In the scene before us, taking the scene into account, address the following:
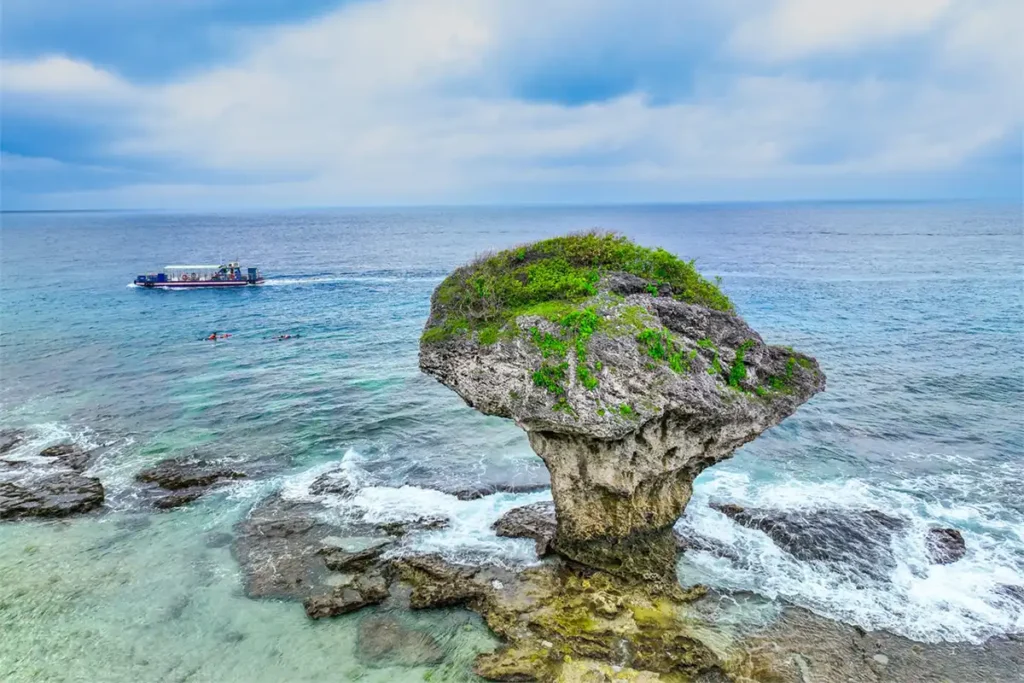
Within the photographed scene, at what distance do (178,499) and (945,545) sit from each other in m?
32.0

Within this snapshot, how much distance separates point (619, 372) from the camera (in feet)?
57.6

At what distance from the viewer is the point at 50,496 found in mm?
27219

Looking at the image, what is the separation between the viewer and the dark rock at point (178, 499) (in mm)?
27156

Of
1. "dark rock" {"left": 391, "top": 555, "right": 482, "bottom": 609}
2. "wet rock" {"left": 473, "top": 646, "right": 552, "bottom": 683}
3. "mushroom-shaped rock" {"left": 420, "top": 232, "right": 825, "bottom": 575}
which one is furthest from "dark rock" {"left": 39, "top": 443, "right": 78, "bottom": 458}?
"wet rock" {"left": 473, "top": 646, "right": 552, "bottom": 683}

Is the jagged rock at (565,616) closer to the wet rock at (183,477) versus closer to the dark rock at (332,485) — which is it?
the dark rock at (332,485)

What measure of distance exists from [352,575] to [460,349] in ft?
30.7

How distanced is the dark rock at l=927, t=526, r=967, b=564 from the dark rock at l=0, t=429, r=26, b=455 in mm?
43582

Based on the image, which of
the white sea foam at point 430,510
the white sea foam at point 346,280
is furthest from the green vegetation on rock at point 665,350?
the white sea foam at point 346,280

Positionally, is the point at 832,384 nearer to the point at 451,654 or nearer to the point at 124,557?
the point at 451,654

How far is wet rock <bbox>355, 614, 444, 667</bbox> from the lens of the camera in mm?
18281

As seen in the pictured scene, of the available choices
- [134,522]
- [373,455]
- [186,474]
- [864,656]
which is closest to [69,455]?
[186,474]

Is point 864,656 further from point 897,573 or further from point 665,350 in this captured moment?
point 665,350

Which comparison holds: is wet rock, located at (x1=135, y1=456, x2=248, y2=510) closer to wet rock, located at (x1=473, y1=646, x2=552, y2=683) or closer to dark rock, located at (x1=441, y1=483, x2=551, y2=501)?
dark rock, located at (x1=441, y1=483, x2=551, y2=501)

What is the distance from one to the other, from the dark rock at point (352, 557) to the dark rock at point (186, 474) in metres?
9.28
